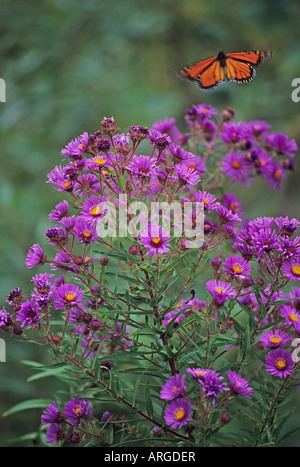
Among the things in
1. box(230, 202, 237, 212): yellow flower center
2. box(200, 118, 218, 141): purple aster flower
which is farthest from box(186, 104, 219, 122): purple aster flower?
box(230, 202, 237, 212): yellow flower center

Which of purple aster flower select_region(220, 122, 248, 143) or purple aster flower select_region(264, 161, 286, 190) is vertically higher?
purple aster flower select_region(220, 122, 248, 143)

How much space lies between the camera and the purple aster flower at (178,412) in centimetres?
86

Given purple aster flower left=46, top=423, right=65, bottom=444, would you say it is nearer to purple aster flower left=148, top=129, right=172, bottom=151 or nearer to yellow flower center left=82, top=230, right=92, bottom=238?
yellow flower center left=82, top=230, right=92, bottom=238

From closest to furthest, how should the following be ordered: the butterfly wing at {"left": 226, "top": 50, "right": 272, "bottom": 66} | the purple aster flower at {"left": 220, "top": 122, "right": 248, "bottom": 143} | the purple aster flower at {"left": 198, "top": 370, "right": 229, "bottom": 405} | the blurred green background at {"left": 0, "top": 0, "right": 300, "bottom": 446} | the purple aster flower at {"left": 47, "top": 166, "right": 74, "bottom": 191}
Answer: the purple aster flower at {"left": 198, "top": 370, "right": 229, "bottom": 405}
the purple aster flower at {"left": 47, "top": 166, "right": 74, "bottom": 191}
the butterfly wing at {"left": 226, "top": 50, "right": 272, "bottom": 66}
the purple aster flower at {"left": 220, "top": 122, "right": 248, "bottom": 143}
the blurred green background at {"left": 0, "top": 0, "right": 300, "bottom": 446}

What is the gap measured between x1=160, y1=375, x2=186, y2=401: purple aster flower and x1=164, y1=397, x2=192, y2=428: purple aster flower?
11 millimetres

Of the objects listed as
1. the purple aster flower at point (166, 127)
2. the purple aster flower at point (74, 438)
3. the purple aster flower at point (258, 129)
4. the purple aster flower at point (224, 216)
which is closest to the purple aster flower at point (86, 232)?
the purple aster flower at point (224, 216)

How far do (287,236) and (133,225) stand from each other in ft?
0.81

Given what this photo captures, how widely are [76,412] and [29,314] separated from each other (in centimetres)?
17

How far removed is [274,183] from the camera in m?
1.32

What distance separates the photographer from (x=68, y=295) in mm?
915

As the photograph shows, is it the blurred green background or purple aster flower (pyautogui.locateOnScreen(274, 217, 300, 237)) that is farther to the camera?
the blurred green background

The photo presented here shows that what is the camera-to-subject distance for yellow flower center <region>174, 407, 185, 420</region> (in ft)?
2.82

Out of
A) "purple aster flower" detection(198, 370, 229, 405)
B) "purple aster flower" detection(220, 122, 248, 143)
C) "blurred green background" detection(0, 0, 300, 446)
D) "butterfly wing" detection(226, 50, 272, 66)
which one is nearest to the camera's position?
"purple aster flower" detection(198, 370, 229, 405)
